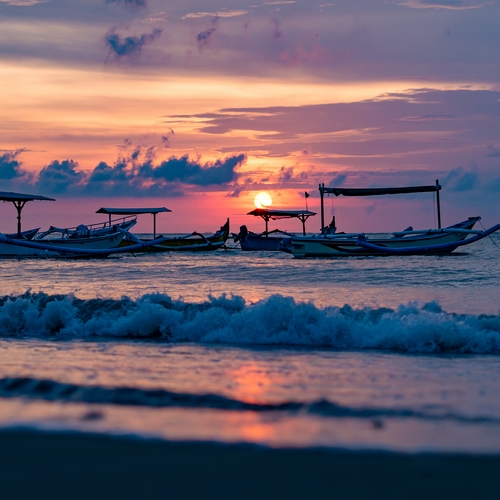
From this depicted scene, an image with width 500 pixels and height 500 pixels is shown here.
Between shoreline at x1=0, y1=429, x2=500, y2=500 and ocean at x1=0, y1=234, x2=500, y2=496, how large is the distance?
0.16 meters

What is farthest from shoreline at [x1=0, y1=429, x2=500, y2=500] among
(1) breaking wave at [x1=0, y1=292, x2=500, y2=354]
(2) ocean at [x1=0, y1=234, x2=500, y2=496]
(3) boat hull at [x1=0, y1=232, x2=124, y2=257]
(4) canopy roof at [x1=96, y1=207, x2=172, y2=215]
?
(4) canopy roof at [x1=96, y1=207, x2=172, y2=215]

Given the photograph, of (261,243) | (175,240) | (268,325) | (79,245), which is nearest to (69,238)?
(79,245)

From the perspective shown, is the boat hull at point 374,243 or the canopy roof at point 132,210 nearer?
the boat hull at point 374,243

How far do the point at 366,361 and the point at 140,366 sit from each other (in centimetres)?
289

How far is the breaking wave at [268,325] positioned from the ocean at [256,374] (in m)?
0.02

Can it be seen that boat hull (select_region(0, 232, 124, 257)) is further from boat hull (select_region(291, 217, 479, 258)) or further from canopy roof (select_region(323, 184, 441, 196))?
canopy roof (select_region(323, 184, 441, 196))

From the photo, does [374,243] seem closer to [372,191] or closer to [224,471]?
[372,191]

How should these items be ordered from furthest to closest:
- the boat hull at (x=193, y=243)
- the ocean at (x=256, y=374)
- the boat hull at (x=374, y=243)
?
the boat hull at (x=193, y=243) → the boat hull at (x=374, y=243) → the ocean at (x=256, y=374)

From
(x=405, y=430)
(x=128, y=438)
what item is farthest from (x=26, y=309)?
(x=405, y=430)

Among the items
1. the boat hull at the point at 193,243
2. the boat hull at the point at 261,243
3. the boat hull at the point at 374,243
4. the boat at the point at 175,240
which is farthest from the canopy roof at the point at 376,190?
the boat hull at the point at 261,243

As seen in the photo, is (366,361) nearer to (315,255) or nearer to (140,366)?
(140,366)

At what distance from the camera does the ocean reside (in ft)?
16.2

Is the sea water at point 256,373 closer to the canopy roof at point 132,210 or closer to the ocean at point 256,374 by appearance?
the ocean at point 256,374

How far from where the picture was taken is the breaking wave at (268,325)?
959 cm
